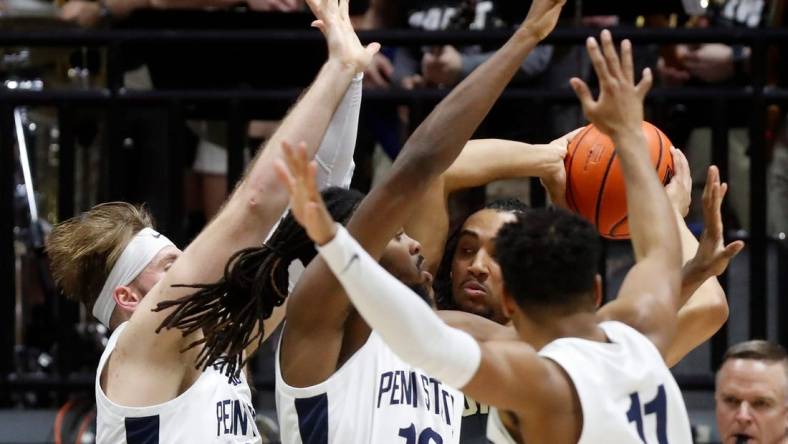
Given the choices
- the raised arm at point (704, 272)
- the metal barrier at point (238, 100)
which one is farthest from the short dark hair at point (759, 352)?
the raised arm at point (704, 272)

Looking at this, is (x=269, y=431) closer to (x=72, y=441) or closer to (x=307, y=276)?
(x=72, y=441)

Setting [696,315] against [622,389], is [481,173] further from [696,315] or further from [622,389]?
[622,389]

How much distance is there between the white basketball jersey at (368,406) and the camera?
3865 millimetres

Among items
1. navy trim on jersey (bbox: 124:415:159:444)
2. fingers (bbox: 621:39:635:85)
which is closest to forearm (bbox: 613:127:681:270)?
fingers (bbox: 621:39:635:85)

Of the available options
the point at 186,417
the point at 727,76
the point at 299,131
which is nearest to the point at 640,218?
the point at 299,131

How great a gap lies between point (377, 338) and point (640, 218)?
0.83 m

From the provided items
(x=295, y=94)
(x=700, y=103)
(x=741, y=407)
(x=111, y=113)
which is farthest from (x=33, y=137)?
(x=741, y=407)

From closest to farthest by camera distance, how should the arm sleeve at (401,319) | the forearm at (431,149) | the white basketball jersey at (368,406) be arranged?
the arm sleeve at (401,319), the forearm at (431,149), the white basketball jersey at (368,406)

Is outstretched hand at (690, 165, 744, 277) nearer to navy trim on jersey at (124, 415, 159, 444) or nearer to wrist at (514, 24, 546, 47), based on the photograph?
wrist at (514, 24, 546, 47)

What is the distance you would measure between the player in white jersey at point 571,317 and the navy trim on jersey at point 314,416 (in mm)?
693

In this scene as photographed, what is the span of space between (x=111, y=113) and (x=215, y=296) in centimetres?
261

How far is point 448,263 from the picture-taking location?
500cm

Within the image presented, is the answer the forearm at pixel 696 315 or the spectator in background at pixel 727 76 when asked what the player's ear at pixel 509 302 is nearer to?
the forearm at pixel 696 315

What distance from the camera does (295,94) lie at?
6.34 metres
